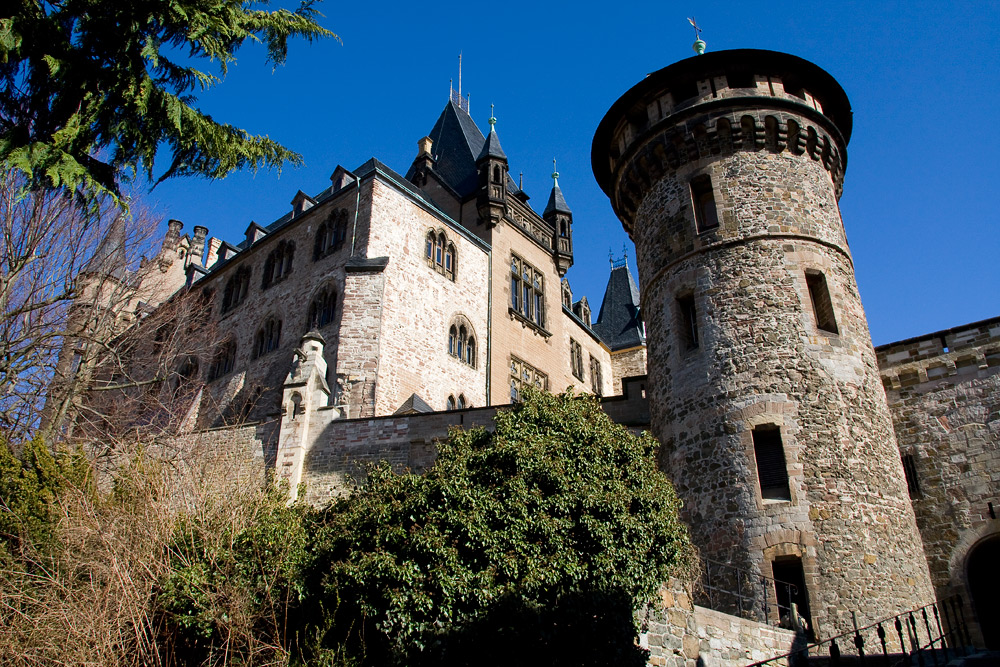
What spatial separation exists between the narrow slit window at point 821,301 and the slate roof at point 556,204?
20291mm

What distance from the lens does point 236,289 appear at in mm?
31109

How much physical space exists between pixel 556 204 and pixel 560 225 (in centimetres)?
123

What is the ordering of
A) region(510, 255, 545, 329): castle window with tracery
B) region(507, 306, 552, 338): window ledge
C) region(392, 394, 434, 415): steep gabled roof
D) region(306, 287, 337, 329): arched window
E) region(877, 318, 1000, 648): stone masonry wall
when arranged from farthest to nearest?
1. region(510, 255, 545, 329): castle window with tracery
2. region(507, 306, 552, 338): window ledge
3. region(306, 287, 337, 329): arched window
4. region(392, 394, 434, 415): steep gabled roof
5. region(877, 318, 1000, 648): stone masonry wall

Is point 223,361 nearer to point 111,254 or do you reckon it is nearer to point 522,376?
point 522,376

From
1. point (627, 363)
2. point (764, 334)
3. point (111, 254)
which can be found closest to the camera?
point (764, 334)

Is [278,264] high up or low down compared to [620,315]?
down

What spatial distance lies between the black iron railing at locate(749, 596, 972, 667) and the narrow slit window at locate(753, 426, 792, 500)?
2.34 metres

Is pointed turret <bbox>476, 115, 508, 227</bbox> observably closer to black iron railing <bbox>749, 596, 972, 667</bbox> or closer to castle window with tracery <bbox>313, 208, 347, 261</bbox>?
castle window with tracery <bbox>313, 208, 347, 261</bbox>

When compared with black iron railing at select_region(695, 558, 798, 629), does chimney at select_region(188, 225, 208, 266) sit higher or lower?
higher

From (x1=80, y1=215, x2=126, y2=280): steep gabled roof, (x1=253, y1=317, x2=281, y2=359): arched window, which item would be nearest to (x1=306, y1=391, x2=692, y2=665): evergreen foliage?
(x1=80, y1=215, x2=126, y2=280): steep gabled roof

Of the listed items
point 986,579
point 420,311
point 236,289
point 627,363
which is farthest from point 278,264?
point 986,579

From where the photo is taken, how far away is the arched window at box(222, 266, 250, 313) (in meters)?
30.5

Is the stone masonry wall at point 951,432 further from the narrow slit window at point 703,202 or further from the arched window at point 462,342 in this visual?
the arched window at point 462,342

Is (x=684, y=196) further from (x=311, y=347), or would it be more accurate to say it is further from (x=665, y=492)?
Result: (x=311, y=347)
